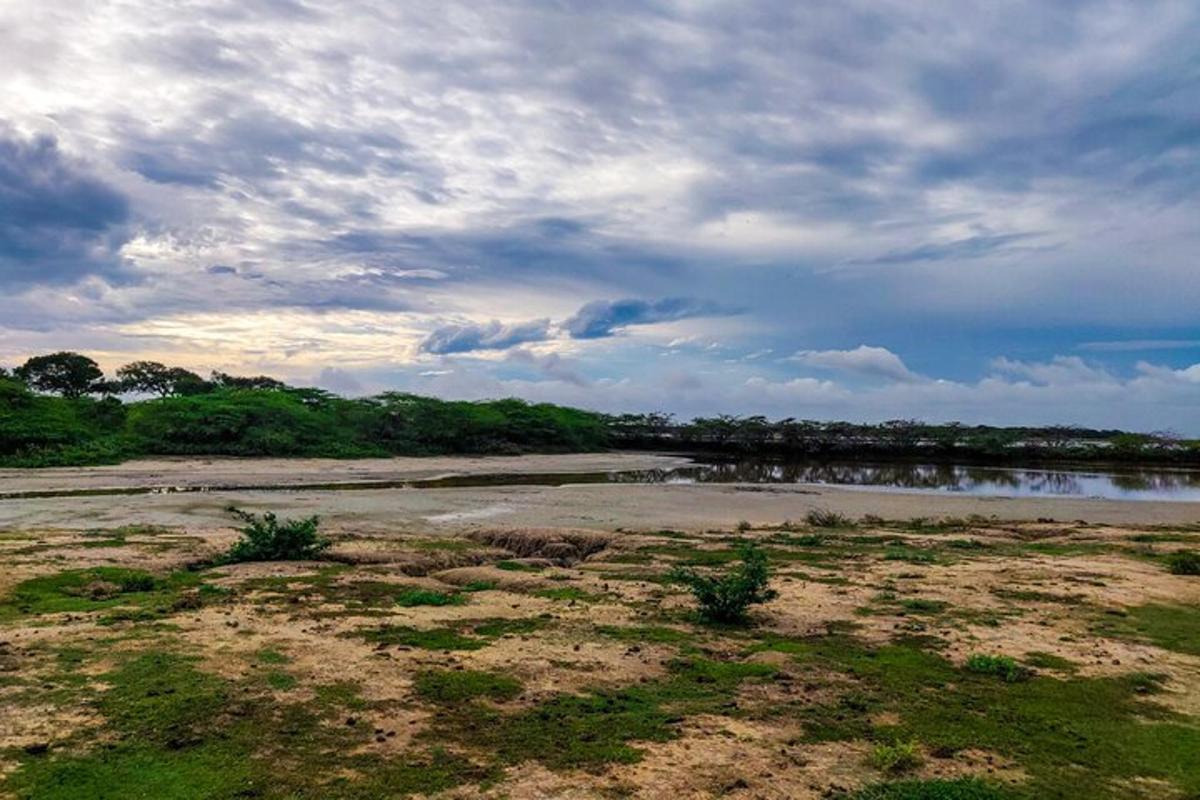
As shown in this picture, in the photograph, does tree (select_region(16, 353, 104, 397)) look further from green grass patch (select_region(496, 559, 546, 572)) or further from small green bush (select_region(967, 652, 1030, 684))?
small green bush (select_region(967, 652, 1030, 684))

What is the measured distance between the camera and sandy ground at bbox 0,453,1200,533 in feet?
81.6

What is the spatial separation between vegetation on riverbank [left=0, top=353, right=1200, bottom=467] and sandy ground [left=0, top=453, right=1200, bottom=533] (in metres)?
8.84

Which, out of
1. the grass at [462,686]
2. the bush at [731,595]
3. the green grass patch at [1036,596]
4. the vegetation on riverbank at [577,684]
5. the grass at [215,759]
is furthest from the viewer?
the green grass patch at [1036,596]

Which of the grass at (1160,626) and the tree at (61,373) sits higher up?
the tree at (61,373)

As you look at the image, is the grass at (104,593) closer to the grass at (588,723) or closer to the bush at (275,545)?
the bush at (275,545)

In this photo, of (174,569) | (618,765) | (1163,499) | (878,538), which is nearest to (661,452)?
(1163,499)

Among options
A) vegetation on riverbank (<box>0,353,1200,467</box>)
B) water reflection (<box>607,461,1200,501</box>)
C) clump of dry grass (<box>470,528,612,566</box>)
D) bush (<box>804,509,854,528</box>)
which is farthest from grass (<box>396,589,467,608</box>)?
vegetation on riverbank (<box>0,353,1200,467</box>)

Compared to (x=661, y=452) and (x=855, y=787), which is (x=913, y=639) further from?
(x=661, y=452)

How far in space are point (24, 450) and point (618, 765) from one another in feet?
188

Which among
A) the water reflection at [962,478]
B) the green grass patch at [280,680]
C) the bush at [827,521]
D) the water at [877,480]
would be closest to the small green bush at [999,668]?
the green grass patch at [280,680]

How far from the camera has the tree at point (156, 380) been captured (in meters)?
82.9

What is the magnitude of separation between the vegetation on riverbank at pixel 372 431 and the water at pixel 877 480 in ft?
39.0

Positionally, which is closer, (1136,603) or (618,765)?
(618,765)

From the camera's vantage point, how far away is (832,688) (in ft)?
25.5
